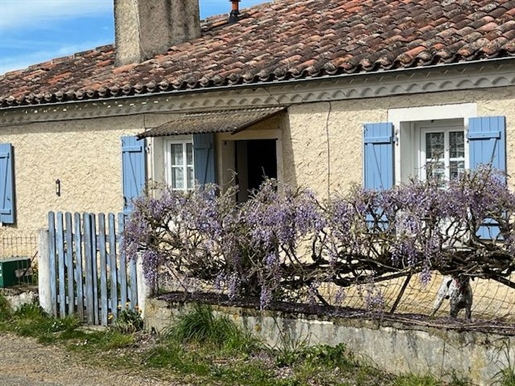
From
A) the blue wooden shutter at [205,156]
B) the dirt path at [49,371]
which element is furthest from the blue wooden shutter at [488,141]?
the dirt path at [49,371]

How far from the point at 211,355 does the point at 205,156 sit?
465 cm

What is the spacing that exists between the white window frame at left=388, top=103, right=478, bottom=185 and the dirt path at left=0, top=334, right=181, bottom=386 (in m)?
4.09

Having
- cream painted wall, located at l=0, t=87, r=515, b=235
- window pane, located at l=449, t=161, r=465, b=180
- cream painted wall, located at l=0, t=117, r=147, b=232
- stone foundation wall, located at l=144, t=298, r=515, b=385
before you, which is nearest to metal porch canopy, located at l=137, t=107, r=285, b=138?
cream painted wall, located at l=0, t=87, r=515, b=235

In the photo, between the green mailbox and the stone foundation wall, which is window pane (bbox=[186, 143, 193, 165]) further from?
the stone foundation wall

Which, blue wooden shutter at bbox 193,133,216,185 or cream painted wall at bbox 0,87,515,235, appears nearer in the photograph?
cream painted wall at bbox 0,87,515,235

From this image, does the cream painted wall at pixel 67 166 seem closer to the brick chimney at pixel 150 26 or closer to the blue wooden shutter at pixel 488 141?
the brick chimney at pixel 150 26

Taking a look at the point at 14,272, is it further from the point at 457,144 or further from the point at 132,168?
the point at 457,144

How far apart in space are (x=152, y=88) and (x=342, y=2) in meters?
3.65

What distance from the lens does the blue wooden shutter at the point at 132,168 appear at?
39.7ft

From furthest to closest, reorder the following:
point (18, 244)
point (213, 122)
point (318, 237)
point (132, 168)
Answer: point (18, 244) → point (132, 168) → point (213, 122) → point (318, 237)

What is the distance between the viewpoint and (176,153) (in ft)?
40.4

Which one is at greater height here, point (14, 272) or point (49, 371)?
point (14, 272)

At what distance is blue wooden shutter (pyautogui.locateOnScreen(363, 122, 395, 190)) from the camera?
31.6 ft

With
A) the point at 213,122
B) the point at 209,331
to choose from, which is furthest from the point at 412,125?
the point at 209,331
